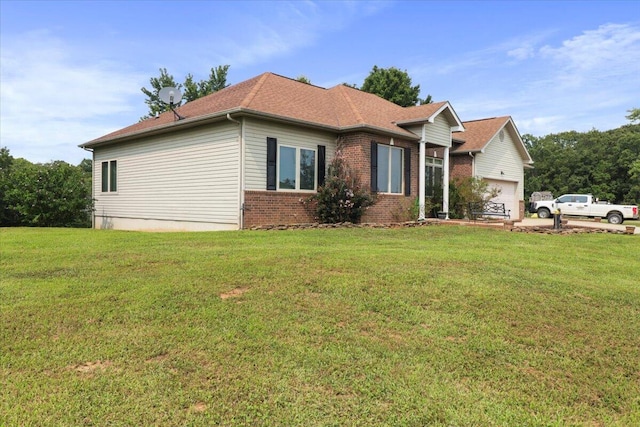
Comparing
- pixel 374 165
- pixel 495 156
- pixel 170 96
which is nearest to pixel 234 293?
pixel 374 165

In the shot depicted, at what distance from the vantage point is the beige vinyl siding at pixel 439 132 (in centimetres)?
1623

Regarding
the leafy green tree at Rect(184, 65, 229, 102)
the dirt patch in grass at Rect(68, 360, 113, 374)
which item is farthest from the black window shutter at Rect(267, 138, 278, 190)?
the leafy green tree at Rect(184, 65, 229, 102)

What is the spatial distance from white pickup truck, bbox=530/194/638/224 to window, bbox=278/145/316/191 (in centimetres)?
1588

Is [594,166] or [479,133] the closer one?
[479,133]

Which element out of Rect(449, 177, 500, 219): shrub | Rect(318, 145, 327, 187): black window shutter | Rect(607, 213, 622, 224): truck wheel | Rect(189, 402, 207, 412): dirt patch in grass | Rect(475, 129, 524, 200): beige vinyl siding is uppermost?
Rect(475, 129, 524, 200): beige vinyl siding

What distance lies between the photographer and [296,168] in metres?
13.4

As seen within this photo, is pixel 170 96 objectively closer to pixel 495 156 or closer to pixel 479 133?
pixel 479 133

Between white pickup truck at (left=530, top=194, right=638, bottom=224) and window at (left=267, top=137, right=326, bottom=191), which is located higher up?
window at (left=267, top=137, right=326, bottom=191)

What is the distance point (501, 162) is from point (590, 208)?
685 centimetres

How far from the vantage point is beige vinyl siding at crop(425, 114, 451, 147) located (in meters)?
16.2

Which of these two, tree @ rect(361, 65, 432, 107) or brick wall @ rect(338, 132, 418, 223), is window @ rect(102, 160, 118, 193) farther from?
tree @ rect(361, 65, 432, 107)

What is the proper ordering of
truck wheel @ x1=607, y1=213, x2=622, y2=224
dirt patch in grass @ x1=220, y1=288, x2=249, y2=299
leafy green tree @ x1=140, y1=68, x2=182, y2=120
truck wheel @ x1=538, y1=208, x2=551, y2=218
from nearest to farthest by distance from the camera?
dirt patch in grass @ x1=220, y1=288, x2=249, y2=299, truck wheel @ x1=607, y1=213, x2=622, y2=224, truck wheel @ x1=538, y1=208, x2=551, y2=218, leafy green tree @ x1=140, y1=68, x2=182, y2=120

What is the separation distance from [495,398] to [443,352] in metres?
0.67

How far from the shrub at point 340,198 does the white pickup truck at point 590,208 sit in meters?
14.7
